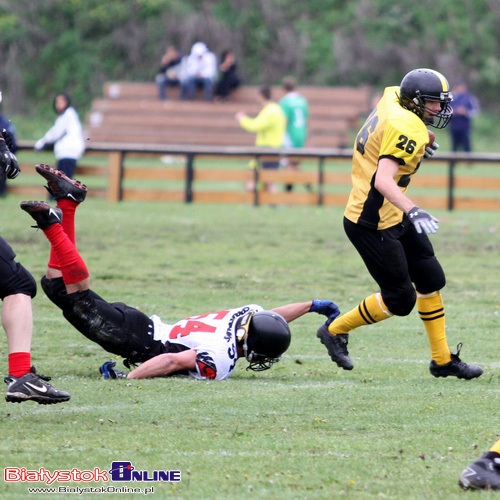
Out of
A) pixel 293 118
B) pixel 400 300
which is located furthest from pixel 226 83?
pixel 400 300

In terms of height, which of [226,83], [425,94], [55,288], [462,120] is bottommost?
[55,288]

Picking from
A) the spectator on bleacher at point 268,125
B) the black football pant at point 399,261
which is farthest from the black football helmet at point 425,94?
the spectator on bleacher at point 268,125

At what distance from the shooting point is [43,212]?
5.68 meters

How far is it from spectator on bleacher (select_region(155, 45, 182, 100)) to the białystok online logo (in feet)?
84.6

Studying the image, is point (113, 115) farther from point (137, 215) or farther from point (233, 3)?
point (137, 215)

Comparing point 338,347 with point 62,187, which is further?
point 338,347

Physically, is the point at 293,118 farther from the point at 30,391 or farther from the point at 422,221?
the point at 30,391

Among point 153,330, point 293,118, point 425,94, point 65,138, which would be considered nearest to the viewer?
point 425,94

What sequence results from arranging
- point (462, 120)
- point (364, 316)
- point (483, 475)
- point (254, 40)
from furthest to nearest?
1. point (254, 40)
2. point (462, 120)
3. point (364, 316)
4. point (483, 475)

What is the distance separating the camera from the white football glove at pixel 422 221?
5926 mm

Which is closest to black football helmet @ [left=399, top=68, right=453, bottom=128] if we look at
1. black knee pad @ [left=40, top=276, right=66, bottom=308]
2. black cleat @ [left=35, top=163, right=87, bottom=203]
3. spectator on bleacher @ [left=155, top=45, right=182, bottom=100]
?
black cleat @ [left=35, top=163, right=87, bottom=203]

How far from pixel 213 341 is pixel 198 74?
24190 mm

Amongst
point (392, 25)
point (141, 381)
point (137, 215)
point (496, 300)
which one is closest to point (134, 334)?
point (141, 381)

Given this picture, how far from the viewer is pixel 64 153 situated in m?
16.3
